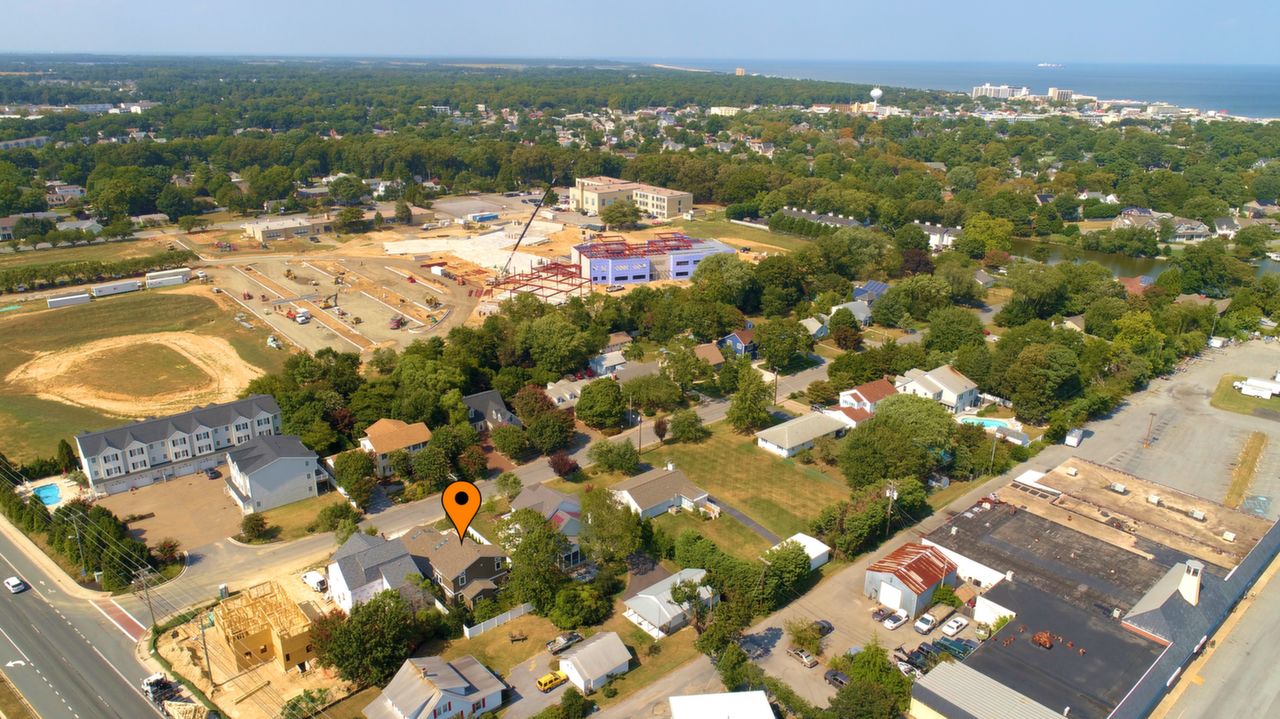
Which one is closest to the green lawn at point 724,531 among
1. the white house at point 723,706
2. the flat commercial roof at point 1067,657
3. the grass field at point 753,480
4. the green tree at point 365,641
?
the grass field at point 753,480

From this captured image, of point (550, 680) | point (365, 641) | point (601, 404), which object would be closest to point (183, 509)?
point (365, 641)

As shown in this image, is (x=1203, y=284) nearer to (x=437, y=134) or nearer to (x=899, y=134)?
(x=899, y=134)

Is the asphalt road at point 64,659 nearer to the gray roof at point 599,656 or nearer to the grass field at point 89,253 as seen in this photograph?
the gray roof at point 599,656

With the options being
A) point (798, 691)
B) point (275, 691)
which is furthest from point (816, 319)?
point (275, 691)

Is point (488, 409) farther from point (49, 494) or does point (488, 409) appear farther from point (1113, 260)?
point (1113, 260)

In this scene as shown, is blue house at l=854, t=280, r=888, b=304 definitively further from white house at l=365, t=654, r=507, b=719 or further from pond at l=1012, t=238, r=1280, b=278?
white house at l=365, t=654, r=507, b=719
